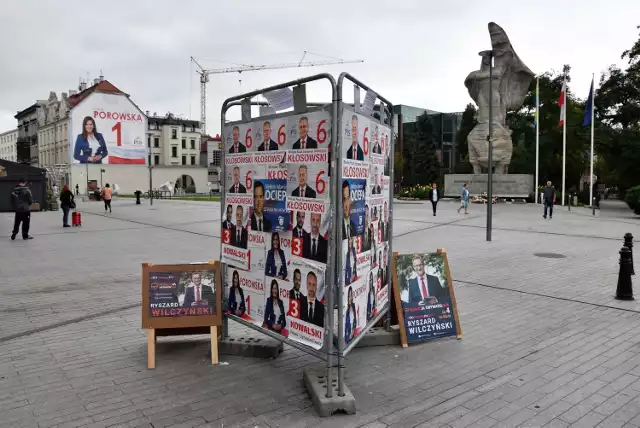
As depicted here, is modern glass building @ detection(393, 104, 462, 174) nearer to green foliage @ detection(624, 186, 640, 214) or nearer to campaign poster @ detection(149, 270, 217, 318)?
green foliage @ detection(624, 186, 640, 214)

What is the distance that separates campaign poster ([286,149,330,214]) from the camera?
421cm

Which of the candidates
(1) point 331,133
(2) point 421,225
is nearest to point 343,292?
Answer: (1) point 331,133

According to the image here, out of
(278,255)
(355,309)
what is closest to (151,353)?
(278,255)

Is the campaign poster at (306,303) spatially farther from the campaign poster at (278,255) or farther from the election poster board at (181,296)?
the election poster board at (181,296)

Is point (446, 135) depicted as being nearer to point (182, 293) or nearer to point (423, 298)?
point (423, 298)

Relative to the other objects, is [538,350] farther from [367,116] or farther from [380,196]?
[367,116]

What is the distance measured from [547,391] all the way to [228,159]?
12.5ft

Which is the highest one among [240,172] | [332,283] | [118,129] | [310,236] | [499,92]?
[118,129]

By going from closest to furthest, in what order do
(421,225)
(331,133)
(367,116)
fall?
(331,133) < (367,116) < (421,225)

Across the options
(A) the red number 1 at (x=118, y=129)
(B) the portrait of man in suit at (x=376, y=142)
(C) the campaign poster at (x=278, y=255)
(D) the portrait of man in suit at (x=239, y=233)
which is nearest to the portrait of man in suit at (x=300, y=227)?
(C) the campaign poster at (x=278, y=255)

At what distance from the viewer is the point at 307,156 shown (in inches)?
171

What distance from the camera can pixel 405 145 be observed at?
77.4 meters

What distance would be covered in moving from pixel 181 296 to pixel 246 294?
2.50 feet

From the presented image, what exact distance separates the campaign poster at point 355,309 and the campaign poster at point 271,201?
827mm
